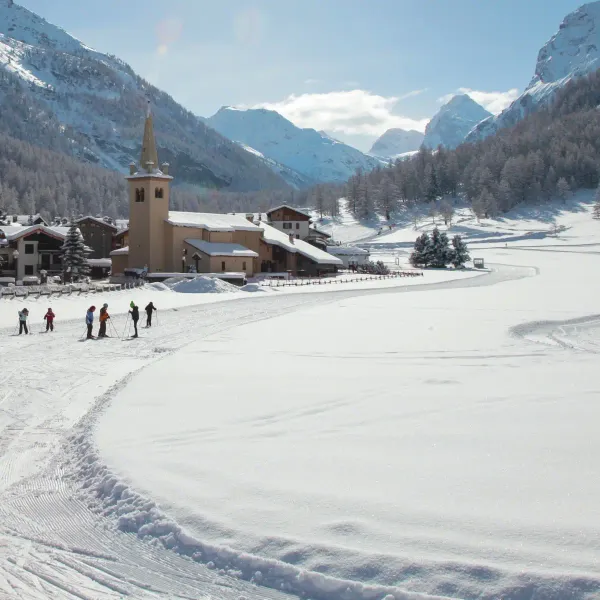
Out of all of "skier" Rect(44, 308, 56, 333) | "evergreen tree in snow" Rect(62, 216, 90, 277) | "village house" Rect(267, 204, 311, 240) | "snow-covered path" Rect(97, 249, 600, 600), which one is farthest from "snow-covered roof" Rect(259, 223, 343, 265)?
"snow-covered path" Rect(97, 249, 600, 600)

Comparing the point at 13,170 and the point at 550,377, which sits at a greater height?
the point at 13,170

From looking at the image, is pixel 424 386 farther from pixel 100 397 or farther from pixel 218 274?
pixel 218 274

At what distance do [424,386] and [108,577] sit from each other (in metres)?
9.06

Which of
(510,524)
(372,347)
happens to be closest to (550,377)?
(372,347)

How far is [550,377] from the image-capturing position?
15516 millimetres

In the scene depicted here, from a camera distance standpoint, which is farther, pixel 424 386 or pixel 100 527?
pixel 424 386

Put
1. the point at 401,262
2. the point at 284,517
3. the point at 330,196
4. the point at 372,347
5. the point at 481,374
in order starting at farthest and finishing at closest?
the point at 330,196
the point at 401,262
the point at 372,347
the point at 481,374
the point at 284,517

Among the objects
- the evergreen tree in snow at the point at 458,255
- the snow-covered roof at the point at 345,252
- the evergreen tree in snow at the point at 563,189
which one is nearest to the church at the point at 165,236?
the snow-covered roof at the point at 345,252

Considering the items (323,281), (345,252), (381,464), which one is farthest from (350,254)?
(381,464)

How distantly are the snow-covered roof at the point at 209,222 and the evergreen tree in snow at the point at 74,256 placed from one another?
8.06m

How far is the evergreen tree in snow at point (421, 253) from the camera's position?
273 ft

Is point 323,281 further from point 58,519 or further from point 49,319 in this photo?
point 58,519

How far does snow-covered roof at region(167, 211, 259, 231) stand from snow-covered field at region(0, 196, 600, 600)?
4104cm

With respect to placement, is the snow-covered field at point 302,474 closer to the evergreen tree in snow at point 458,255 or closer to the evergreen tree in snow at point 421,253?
the evergreen tree in snow at point 458,255
